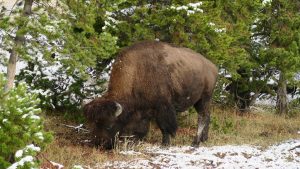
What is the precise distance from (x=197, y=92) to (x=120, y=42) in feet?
7.37

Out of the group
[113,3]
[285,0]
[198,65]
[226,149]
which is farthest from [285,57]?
[113,3]

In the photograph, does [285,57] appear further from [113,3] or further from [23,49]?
[23,49]

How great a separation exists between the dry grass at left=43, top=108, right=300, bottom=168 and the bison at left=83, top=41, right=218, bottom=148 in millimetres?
414

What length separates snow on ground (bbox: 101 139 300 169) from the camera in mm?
8570

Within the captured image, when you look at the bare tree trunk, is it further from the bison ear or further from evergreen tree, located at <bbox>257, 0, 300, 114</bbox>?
evergreen tree, located at <bbox>257, 0, 300, 114</bbox>

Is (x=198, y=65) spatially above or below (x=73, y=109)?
above

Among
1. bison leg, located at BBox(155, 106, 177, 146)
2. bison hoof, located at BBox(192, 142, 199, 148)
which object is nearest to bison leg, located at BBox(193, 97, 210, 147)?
bison hoof, located at BBox(192, 142, 199, 148)

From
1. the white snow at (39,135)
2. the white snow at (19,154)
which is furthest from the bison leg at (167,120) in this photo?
the white snow at (19,154)

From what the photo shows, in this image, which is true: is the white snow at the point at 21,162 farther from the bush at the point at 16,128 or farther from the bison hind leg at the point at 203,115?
the bison hind leg at the point at 203,115

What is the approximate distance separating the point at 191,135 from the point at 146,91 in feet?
8.10

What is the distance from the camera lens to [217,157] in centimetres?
929

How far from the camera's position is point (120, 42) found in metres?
12.1

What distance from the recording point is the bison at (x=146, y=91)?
980 centimetres

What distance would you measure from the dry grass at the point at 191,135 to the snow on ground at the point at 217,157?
1.44 feet
